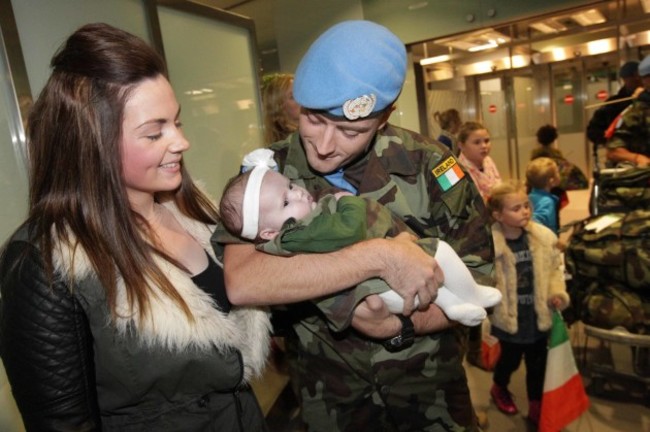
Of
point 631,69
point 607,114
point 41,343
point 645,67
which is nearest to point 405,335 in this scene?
point 41,343

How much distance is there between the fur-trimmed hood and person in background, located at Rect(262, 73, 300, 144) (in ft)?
5.25

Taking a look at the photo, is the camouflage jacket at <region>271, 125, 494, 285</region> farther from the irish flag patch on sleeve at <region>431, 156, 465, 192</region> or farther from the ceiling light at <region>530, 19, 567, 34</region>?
the ceiling light at <region>530, 19, 567, 34</region>

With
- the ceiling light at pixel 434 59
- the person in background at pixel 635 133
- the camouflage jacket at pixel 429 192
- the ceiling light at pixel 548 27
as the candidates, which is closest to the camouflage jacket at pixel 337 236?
the camouflage jacket at pixel 429 192

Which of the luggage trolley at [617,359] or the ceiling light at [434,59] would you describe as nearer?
the luggage trolley at [617,359]

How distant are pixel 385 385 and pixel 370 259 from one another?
0.51 m

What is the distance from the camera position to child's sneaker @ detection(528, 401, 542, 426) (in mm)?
3016

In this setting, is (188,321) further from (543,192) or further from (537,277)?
(543,192)

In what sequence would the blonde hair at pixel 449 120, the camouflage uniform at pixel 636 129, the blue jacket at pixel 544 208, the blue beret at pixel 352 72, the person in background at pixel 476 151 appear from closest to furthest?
the blue beret at pixel 352 72
the camouflage uniform at pixel 636 129
the blue jacket at pixel 544 208
the person in background at pixel 476 151
the blonde hair at pixel 449 120

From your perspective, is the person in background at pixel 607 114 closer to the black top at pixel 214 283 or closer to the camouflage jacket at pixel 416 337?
the camouflage jacket at pixel 416 337

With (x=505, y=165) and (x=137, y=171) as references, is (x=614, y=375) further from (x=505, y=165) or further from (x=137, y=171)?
(x=505, y=165)

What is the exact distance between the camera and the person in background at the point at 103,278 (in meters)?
1.12

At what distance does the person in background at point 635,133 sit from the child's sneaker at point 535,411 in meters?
1.95

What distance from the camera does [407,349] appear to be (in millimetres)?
1487

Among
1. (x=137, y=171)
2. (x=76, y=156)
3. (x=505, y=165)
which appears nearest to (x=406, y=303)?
(x=137, y=171)
